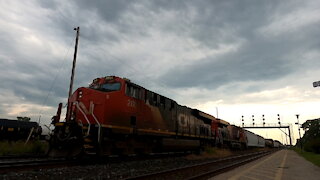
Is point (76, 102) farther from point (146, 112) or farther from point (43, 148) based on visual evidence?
point (43, 148)

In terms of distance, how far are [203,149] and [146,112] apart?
Result: 9.87m

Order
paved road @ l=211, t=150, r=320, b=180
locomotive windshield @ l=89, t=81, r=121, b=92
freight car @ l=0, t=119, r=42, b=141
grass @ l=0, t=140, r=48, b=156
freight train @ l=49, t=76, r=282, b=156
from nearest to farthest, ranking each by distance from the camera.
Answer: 1. paved road @ l=211, t=150, r=320, b=180
2. freight train @ l=49, t=76, r=282, b=156
3. locomotive windshield @ l=89, t=81, r=121, b=92
4. grass @ l=0, t=140, r=48, b=156
5. freight car @ l=0, t=119, r=42, b=141

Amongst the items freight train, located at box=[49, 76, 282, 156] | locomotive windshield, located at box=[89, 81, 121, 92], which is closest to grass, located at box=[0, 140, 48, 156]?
freight train, located at box=[49, 76, 282, 156]

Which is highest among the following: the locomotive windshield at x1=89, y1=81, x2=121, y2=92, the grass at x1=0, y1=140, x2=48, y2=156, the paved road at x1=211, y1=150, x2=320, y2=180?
the locomotive windshield at x1=89, y1=81, x2=121, y2=92

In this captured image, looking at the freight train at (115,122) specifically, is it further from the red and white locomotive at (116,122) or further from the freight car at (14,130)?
the freight car at (14,130)

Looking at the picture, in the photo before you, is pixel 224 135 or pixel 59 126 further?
pixel 224 135

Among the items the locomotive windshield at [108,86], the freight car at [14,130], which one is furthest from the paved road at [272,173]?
the freight car at [14,130]

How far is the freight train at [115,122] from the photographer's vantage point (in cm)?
1052

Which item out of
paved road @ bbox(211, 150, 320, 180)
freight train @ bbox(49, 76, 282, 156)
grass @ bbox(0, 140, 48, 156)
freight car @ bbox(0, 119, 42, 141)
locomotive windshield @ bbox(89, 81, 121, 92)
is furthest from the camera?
freight car @ bbox(0, 119, 42, 141)

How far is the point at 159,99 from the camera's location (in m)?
15.4

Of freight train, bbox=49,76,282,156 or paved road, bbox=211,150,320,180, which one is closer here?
paved road, bbox=211,150,320,180

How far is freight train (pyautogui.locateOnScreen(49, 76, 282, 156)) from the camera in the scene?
10523mm

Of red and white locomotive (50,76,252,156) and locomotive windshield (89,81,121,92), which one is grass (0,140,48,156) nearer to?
red and white locomotive (50,76,252,156)

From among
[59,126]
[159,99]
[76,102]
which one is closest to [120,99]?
[76,102]
